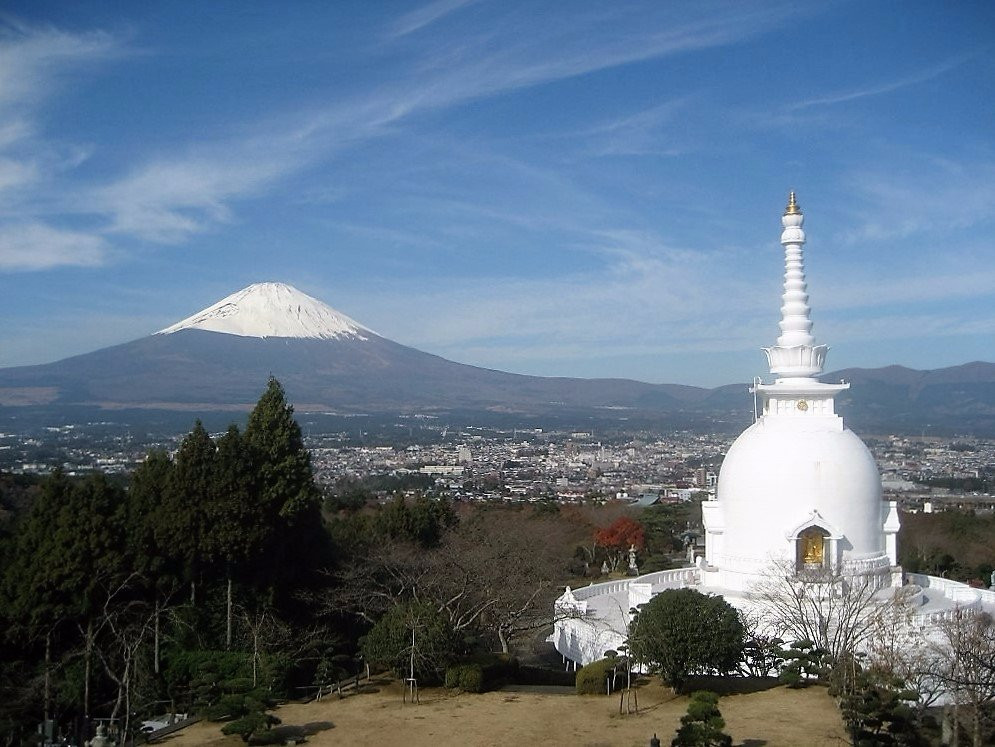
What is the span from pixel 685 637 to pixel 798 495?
5.84 m

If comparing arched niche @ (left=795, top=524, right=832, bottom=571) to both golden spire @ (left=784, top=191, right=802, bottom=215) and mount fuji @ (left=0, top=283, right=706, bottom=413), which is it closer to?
golden spire @ (left=784, top=191, right=802, bottom=215)

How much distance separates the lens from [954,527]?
116ft

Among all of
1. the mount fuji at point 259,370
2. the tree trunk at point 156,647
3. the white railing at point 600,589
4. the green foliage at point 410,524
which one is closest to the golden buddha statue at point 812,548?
the white railing at point 600,589

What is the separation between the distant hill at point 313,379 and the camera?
13238cm

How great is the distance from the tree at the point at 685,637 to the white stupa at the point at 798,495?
13.0ft

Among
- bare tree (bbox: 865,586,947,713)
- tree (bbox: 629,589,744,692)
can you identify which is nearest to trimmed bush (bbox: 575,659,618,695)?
tree (bbox: 629,589,744,692)

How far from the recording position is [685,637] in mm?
15750

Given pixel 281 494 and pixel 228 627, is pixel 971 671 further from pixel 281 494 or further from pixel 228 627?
pixel 281 494

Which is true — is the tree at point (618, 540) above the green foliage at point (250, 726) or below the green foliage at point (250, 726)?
below

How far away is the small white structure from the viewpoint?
20.0 m

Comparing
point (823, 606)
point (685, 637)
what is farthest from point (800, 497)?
point (685, 637)

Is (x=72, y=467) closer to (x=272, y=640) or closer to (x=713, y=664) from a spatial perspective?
(x=272, y=640)

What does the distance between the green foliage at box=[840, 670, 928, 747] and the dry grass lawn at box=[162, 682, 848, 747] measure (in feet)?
1.78

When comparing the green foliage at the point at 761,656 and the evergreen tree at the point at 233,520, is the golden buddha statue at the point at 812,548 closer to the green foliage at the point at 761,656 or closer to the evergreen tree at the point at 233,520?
the green foliage at the point at 761,656
